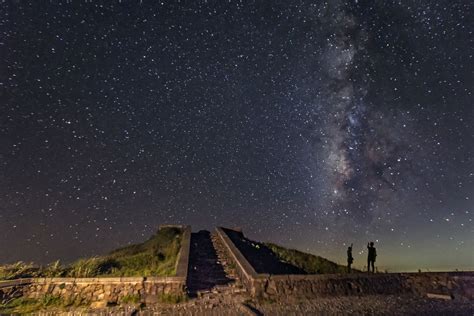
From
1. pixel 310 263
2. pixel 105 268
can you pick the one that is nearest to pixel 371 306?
pixel 310 263

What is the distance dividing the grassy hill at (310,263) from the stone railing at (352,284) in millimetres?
4371

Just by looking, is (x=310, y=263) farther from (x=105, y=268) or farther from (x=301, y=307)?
(x=105, y=268)

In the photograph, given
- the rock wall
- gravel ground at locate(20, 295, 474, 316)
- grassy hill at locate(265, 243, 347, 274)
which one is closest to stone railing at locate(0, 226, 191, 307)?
the rock wall

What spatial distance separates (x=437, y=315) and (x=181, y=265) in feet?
28.9

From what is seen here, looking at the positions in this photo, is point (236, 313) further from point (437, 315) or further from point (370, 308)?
point (437, 315)

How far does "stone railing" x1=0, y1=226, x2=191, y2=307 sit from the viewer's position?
10039 mm

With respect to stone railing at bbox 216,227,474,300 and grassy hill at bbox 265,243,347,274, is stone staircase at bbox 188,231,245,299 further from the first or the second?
grassy hill at bbox 265,243,347,274

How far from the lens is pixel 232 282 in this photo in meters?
12.3

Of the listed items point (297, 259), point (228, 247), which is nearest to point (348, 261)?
point (297, 259)

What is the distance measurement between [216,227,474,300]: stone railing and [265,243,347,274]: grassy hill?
14.3 ft

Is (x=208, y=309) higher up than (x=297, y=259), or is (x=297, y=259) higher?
(x=297, y=259)

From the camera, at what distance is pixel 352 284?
38.5 feet

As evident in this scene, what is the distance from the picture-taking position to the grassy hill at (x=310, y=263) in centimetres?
1706

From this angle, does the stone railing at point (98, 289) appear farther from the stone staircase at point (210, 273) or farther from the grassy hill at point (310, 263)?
the grassy hill at point (310, 263)
